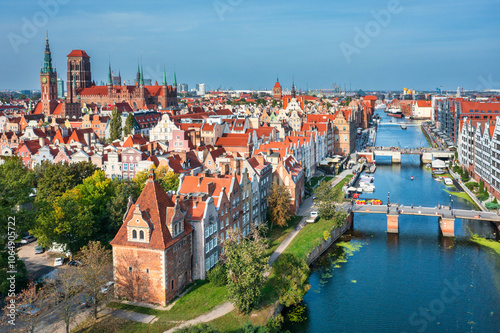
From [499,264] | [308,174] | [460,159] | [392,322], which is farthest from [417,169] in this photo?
[392,322]

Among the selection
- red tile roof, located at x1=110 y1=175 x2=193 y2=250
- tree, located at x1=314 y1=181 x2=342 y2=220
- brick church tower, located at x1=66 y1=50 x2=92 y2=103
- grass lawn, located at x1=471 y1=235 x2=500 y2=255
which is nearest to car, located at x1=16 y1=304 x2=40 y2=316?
red tile roof, located at x1=110 y1=175 x2=193 y2=250

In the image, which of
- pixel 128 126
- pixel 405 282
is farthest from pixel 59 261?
pixel 128 126

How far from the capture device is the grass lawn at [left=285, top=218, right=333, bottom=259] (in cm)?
4533

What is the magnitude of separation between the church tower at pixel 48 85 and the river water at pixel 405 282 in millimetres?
113751

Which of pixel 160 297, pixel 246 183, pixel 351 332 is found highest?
pixel 246 183

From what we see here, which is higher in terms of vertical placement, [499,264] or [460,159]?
[460,159]

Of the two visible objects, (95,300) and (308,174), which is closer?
(95,300)

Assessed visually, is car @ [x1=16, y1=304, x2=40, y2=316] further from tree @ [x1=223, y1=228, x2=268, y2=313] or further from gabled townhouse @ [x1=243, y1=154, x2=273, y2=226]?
gabled townhouse @ [x1=243, y1=154, x2=273, y2=226]

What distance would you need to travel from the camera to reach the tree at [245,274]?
33062 mm

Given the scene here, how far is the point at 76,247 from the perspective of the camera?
42.6m

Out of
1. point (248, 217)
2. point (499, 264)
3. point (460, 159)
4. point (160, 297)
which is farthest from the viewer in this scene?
point (460, 159)

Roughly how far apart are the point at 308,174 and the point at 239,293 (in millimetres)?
48708

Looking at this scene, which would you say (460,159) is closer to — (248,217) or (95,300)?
(248,217)

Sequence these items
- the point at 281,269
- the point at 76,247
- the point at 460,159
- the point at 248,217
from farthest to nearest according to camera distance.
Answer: the point at 460,159, the point at 248,217, the point at 76,247, the point at 281,269
